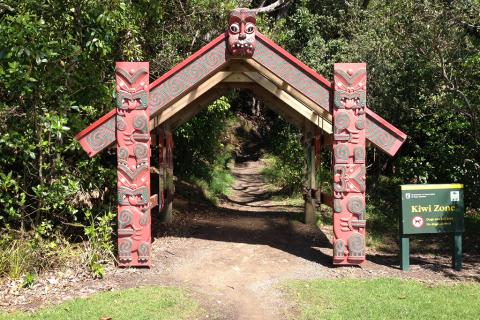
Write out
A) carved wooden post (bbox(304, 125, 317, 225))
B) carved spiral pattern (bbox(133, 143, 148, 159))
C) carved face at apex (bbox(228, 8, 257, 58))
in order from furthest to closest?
carved wooden post (bbox(304, 125, 317, 225)) → carved spiral pattern (bbox(133, 143, 148, 159)) → carved face at apex (bbox(228, 8, 257, 58))

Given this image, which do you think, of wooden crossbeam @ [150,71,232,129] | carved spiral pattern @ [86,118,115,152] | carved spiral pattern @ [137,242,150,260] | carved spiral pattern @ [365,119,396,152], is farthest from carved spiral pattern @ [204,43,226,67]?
carved spiral pattern @ [137,242,150,260]

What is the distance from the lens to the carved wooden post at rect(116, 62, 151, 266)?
7.05 m

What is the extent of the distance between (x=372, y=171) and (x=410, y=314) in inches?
387

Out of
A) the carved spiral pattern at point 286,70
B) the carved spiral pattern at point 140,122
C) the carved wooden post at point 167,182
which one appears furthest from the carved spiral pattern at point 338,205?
the carved wooden post at point 167,182

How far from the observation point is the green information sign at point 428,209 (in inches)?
279

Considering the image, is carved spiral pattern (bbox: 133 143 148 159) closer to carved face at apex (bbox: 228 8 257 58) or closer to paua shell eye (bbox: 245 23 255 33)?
carved face at apex (bbox: 228 8 257 58)

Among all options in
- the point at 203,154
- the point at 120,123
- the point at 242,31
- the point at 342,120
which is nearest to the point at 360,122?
the point at 342,120

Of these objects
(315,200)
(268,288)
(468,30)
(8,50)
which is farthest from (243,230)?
(468,30)

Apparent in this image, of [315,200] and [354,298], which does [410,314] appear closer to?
[354,298]

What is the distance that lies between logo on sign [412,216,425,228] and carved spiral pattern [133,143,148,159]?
4.17 metres

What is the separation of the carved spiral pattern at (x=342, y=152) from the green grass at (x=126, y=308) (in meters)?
3.00

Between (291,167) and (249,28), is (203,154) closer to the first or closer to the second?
(291,167)

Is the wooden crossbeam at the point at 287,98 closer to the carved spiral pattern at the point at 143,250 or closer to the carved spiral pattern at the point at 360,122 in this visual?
the carved spiral pattern at the point at 360,122

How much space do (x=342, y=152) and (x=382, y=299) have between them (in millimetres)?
2199
